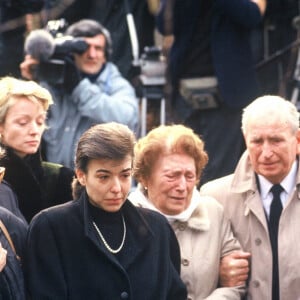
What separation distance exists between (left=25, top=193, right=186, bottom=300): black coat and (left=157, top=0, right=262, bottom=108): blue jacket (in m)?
2.55

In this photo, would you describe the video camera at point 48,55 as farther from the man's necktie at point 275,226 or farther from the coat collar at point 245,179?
the man's necktie at point 275,226

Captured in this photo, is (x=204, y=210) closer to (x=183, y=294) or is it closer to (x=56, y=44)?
(x=183, y=294)

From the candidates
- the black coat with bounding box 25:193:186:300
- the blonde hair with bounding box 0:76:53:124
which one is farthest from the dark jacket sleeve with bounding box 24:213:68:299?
the blonde hair with bounding box 0:76:53:124

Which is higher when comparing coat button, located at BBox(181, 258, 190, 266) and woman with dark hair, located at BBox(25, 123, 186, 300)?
woman with dark hair, located at BBox(25, 123, 186, 300)

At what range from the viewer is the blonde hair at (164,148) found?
17.3 feet

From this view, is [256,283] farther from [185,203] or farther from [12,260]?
[12,260]

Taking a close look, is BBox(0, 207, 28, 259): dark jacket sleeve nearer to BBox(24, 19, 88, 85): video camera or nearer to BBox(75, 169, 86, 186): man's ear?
BBox(75, 169, 86, 186): man's ear

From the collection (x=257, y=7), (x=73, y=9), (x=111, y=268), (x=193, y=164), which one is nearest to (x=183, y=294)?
(x=111, y=268)

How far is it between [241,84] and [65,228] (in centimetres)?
280

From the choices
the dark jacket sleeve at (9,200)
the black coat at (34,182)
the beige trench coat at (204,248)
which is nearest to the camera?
the dark jacket sleeve at (9,200)

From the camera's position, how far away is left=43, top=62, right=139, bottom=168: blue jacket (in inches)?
270

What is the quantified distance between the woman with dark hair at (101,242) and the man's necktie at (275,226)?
0.73 metres

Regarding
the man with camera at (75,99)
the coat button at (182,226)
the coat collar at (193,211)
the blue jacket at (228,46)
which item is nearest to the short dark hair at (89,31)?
the man with camera at (75,99)

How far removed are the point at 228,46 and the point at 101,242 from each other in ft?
9.34
